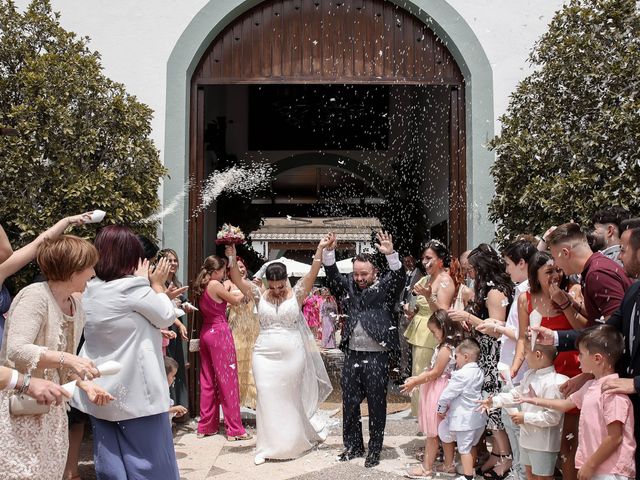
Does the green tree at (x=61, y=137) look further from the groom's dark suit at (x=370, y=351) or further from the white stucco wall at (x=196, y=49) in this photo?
the groom's dark suit at (x=370, y=351)

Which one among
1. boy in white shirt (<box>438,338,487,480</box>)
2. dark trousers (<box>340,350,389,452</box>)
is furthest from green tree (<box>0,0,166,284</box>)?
boy in white shirt (<box>438,338,487,480</box>)

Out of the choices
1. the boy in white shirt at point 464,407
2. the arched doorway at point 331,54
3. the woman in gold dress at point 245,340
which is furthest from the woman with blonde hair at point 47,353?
the arched doorway at point 331,54

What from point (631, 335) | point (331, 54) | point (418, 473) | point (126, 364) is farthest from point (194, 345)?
point (631, 335)

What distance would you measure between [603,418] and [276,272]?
10.8 feet

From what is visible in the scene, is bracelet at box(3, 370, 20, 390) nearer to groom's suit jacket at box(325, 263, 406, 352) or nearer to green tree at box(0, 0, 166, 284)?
groom's suit jacket at box(325, 263, 406, 352)

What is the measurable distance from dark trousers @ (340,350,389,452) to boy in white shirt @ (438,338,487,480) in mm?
609

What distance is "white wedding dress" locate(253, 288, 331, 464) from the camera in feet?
20.5

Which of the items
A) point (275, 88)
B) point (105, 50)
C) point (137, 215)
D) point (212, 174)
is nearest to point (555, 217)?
point (137, 215)

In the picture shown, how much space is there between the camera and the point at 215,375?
23.8 ft

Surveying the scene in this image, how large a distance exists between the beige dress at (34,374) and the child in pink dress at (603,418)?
2500mm

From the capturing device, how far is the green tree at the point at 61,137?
6.60m

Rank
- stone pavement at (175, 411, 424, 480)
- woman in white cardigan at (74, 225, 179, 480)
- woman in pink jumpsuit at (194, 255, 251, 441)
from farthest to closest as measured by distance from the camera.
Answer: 1. woman in pink jumpsuit at (194, 255, 251, 441)
2. stone pavement at (175, 411, 424, 480)
3. woman in white cardigan at (74, 225, 179, 480)

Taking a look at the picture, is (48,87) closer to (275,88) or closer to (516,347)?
(516,347)

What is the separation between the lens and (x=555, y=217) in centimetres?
679
